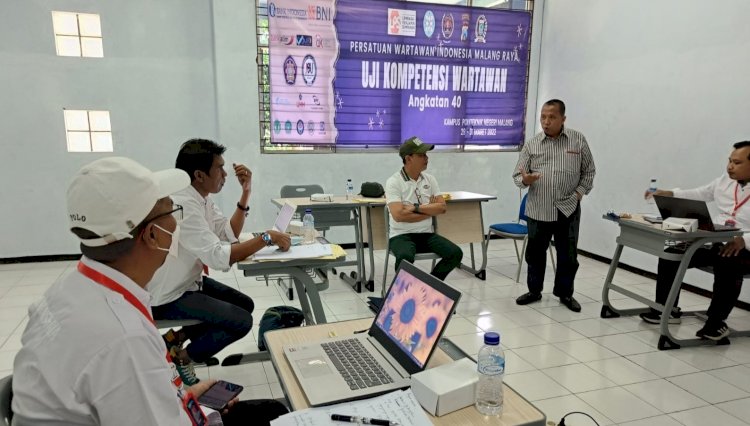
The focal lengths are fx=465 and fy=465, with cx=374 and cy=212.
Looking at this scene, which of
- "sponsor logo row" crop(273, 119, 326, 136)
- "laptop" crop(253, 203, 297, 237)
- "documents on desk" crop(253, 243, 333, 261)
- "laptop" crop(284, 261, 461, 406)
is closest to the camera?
"laptop" crop(284, 261, 461, 406)

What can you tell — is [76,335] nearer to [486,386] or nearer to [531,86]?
[486,386]

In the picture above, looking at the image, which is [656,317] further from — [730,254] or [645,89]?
[645,89]

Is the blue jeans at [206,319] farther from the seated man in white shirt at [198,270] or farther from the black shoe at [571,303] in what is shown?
the black shoe at [571,303]

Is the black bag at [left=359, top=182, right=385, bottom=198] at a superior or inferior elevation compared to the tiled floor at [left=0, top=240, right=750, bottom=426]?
superior

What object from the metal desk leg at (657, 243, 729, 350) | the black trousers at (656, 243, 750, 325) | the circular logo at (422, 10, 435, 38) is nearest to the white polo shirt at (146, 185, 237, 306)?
the metal desk leg at (657, 243, 729, 350)

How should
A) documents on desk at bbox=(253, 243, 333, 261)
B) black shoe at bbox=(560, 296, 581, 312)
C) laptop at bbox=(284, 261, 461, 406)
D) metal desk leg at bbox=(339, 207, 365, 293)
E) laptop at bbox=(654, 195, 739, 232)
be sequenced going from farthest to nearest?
metal desk leg at bbox=(339, 207, 365, 293) < black shoe at bbox=(560, 296, 581, 312) < laptop at bbox=(654, 195, 739, 232) < documents on desk at bbox=(253, 243, 333, 261) < laptop at bbox=(284, 261, 461, 406)

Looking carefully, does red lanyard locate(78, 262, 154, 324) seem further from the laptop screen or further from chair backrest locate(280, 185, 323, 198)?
chair backrest locate(280, 185, 323, 198)

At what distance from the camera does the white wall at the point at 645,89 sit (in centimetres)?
400

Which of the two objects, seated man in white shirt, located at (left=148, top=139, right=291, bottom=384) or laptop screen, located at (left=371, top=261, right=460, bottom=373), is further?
seated man in white shirt, located at (left=148, top=139, right=291, bottom=384)

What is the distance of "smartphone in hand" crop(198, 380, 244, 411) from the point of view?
51.3 inches

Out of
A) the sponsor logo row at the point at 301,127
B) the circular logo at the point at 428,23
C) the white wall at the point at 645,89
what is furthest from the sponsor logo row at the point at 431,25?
the sponsor logo row at the point at 301,127

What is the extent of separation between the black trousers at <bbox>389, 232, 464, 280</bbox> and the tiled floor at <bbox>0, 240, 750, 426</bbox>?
16.5 inches

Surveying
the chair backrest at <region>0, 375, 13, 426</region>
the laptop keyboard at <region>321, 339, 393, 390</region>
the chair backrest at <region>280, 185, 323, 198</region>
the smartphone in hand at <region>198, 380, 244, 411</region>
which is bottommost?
the smartphone in hand at <region>198, 380, 244, 411</region>

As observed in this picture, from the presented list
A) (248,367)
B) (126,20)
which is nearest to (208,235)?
(248,367)
